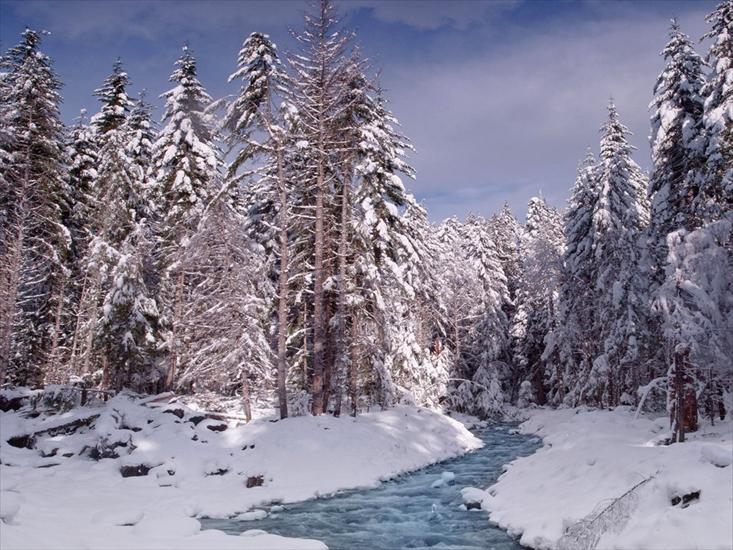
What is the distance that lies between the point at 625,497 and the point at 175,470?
11.8 meters

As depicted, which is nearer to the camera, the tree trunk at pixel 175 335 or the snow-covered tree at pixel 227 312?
the snow-covered tree at pixel 227 312

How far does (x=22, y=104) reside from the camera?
24297mm

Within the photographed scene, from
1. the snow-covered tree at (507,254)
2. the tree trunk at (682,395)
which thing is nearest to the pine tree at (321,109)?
the tree trunk at (682,395)

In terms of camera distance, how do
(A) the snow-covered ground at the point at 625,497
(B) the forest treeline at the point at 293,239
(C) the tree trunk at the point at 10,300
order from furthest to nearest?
1. (C) the tree trunk at the point at 10,300
2. (B) the forest treeline at the point at 293,239
3. (A) the snow-covered ground at the point at 625,497

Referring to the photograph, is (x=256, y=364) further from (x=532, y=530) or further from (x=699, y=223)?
(x=699, y=223)

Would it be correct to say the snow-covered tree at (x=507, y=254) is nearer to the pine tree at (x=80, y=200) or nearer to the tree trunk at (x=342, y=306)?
the tree trunk at (x=342, y=306)

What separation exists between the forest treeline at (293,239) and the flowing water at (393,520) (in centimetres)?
644

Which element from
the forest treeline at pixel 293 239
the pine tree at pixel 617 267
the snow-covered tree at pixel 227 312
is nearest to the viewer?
the forest treeline at pixel 293 239

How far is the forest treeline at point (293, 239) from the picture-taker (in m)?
18.2

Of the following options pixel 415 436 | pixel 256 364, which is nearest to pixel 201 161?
pixel 256 364

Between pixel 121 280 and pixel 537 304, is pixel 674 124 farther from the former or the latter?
pixel 537 304

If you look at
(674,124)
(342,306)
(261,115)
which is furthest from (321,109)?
(674,124)

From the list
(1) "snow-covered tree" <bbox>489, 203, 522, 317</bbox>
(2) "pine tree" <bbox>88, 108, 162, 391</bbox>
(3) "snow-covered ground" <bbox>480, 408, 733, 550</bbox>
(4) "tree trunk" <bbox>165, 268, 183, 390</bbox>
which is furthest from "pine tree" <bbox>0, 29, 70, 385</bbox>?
(1) "snow-covered tree" <bbox>489, 203, 522, 317</bbox>

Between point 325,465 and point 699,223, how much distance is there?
1539cm
